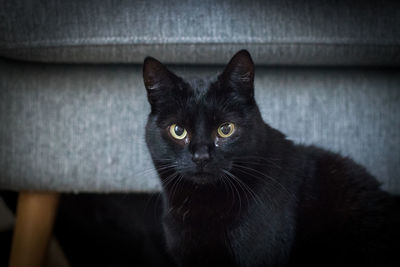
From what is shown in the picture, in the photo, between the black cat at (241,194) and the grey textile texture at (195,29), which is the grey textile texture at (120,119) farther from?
the black cat at (241,194)

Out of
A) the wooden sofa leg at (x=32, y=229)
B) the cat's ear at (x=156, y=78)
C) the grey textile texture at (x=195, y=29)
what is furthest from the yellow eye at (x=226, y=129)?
the wooden sofa leg at (x=32, y=229)

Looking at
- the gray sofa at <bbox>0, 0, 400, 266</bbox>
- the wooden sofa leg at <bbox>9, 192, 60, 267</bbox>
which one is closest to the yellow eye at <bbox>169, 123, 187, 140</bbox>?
the gray sofa at <bbox>0, 0, 400, 266</bbox>

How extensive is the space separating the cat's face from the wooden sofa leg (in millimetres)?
424

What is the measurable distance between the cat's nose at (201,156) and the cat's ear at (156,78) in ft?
0.57

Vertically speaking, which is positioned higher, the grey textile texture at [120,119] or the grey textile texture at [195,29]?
the grey textile texture at [195,29]

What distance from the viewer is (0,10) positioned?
107 cm

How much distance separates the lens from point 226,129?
3.09 ft

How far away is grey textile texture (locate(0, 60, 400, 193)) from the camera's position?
117 centimetres

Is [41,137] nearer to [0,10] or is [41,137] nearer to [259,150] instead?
[0,10]

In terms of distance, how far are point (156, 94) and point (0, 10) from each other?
459mm

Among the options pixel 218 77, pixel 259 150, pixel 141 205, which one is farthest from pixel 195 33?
pixel 141 205

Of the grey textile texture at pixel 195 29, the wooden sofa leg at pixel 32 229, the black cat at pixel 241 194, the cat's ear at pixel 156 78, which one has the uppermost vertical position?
the grey textile texture at pixel 195 29

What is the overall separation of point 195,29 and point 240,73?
239 mm

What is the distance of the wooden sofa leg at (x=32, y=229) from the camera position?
1.17 metres
